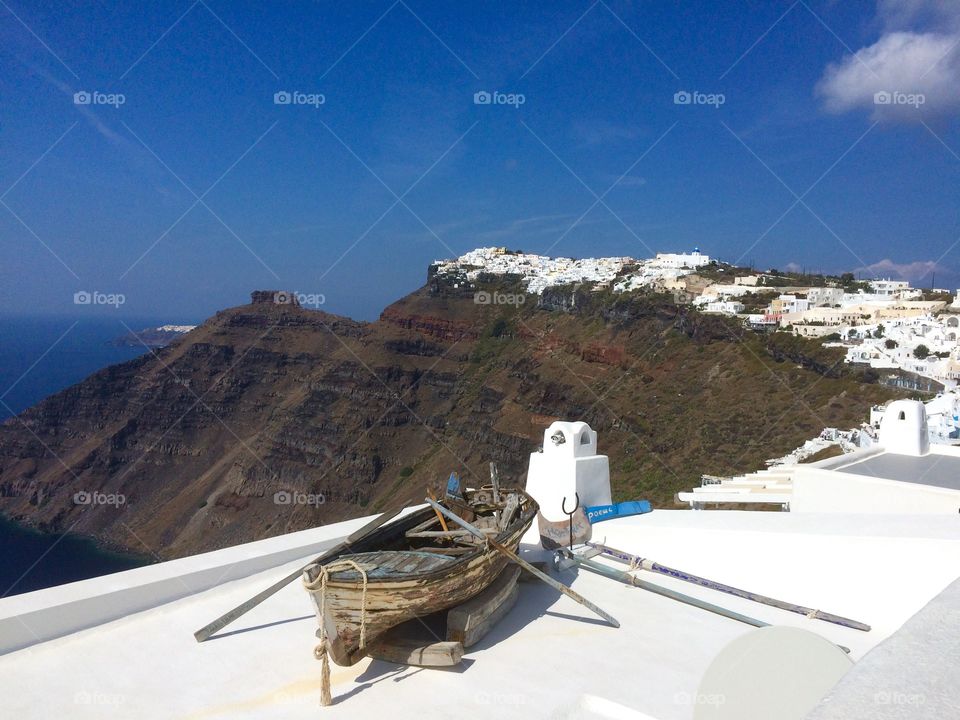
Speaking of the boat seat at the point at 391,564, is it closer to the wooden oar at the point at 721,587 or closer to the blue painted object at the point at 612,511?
the wooden oar at the point at 721,587

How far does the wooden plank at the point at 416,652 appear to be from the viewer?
2895 mm

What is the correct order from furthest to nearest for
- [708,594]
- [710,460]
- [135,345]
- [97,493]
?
1. [135,345]
2. [97,493]
3. [710,460]
4. [708,594]

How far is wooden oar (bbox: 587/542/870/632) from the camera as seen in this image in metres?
3.42

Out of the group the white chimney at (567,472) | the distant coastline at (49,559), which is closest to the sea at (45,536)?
the distant coastline at (49,559)

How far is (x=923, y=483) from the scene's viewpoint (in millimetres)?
5895

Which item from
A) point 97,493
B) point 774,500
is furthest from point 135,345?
point 774,500

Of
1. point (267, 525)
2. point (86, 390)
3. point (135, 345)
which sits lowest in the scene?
point (267, 525)

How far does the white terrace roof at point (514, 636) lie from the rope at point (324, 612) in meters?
0.09

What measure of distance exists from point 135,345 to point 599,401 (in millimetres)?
53970

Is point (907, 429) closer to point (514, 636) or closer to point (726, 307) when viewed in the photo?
point (514, 636)

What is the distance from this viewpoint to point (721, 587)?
151 inches

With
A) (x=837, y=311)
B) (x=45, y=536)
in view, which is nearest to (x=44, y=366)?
(x=45, y=536)

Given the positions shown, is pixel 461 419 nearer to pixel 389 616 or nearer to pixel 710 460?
pixel 710 460

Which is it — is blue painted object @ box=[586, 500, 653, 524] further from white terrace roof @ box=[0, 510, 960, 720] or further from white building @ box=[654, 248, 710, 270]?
white building @ box=[654, 248, 710, 270]
